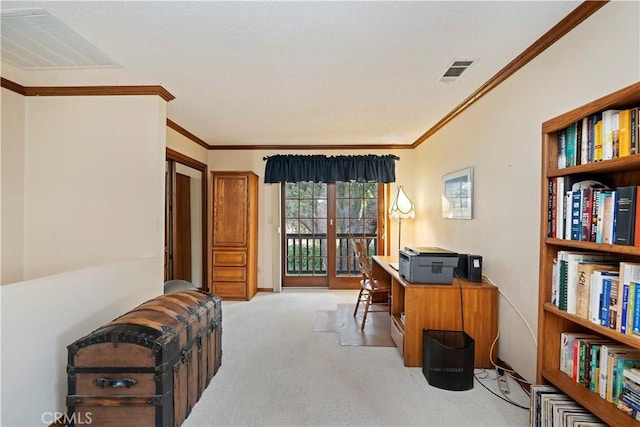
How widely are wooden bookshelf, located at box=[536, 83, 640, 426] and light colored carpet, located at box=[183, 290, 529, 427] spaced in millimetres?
582

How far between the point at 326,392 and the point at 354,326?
4.24 feet

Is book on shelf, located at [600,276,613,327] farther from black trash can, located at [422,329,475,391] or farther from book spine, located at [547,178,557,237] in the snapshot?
black trash can, located at [422,329,475,391]

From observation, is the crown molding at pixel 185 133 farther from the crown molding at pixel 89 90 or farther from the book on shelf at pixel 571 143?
the book on shelf at pixel 571 143

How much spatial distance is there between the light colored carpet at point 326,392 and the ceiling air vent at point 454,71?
2.40 metres

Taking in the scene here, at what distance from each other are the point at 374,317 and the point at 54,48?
381 centimetres

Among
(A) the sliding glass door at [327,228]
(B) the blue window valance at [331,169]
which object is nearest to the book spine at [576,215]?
(B) the blue window valance at [331,169]

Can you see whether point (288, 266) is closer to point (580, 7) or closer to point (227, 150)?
point (227, 150)

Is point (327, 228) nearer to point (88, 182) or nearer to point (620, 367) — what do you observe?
point (88, 182)

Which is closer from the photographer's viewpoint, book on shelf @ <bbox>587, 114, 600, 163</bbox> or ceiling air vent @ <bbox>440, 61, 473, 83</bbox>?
book on shelf @ <bbox>587, 114, 600, 163</bbox>

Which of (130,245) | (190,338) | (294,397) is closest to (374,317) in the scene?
(294,397)

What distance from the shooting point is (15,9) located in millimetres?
1648

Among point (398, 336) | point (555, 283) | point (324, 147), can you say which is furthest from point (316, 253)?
point (555, 283)

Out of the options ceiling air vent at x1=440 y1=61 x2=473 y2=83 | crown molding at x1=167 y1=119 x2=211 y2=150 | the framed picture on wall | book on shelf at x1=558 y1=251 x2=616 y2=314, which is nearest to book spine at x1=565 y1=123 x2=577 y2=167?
book on shelf at x1=558 y1=251 x2=616 y2=314

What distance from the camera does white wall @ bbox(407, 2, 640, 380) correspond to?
1.50 metres
